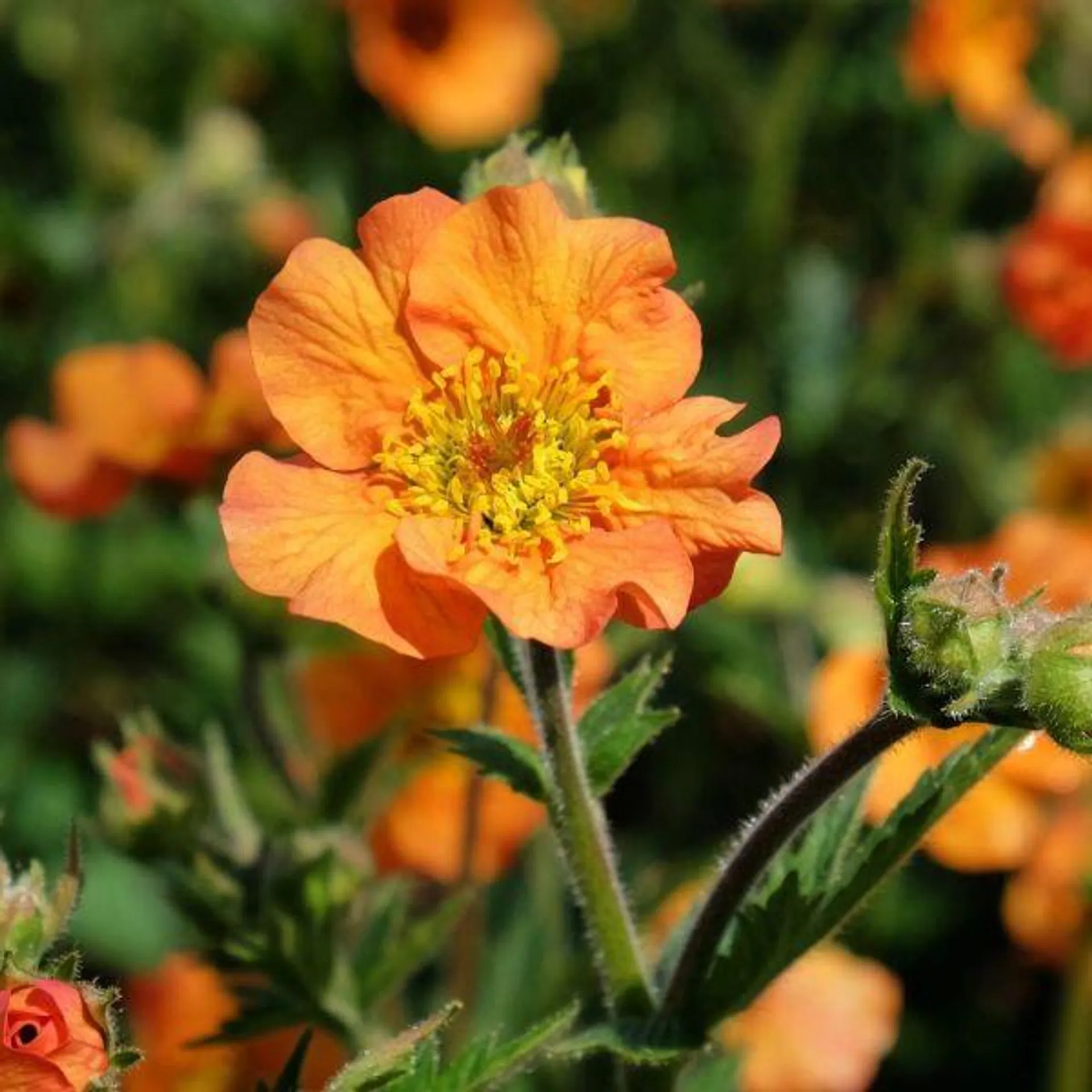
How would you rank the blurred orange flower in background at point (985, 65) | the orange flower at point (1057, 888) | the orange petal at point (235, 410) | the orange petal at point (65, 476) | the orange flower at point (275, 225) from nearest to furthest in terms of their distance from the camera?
the orange petal at point (235, 410)
the orange petal at point (65, 476)
the orange flower at point (1057, 888)
the blurred orange flower in background at point (985, 65)
the orange flower at point (275, 225)

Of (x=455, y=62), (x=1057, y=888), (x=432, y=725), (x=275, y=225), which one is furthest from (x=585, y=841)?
(x=455, y=62)

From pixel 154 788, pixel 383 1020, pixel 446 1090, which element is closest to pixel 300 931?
pixel 154 788

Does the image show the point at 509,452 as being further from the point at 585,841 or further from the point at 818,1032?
the point at 818,1032

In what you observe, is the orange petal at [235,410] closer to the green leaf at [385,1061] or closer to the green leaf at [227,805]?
the green leaf at [227,805]

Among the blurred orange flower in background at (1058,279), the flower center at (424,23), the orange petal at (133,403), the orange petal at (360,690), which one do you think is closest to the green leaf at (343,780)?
the orange petal at (360,690)

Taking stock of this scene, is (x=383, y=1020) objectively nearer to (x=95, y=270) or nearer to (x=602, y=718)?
(x=602, y=718)

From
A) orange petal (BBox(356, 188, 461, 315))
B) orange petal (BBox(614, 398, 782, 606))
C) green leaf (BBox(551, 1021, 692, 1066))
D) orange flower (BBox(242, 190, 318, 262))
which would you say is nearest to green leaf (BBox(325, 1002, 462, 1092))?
green leaf (BBox(551, 1021, 692, 1066))

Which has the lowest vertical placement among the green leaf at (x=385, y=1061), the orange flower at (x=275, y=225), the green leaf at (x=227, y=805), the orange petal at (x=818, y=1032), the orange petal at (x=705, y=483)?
the orange petal at (x=818, y=1032)

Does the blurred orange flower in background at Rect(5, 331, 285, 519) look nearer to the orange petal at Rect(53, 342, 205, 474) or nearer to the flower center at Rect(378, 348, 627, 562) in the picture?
the orange petal at Rect(53, 342, 205, 474)
